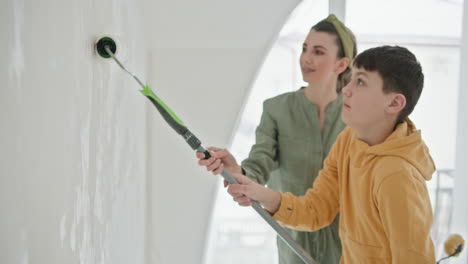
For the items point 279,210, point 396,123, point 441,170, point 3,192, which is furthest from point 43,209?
point 441,170

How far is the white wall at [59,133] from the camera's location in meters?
0.55

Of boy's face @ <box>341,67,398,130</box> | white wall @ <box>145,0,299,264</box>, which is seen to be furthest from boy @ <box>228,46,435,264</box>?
white wall @ <box>145,0,299,264</box>

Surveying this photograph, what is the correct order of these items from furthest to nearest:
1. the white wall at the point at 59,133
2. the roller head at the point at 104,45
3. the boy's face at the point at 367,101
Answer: the boy's face at the point at 367,101
the roller head at the point at 104,45
the white wall at the point at 59,133

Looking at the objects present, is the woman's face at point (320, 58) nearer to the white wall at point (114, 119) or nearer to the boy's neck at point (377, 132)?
the white wall at point (114, 119)

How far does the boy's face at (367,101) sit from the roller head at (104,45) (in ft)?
1.18

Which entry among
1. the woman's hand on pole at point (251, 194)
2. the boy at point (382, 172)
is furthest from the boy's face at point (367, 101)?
the woman's hand on pole at point (251, 194)

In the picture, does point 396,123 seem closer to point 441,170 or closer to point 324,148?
point 324,148

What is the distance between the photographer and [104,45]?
73 cm

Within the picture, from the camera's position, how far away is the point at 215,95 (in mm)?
1166

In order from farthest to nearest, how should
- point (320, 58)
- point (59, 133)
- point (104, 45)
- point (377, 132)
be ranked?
1. point (320, 58)
2. point (377, 132)
3. point (104, 45)
4. point (59, 133)

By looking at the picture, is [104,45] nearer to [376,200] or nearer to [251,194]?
[251,194]

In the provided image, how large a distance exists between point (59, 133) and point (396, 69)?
0.50 meters

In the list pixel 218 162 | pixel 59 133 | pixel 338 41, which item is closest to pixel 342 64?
pixel 338 41

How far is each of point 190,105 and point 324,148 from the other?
29 centimetres
